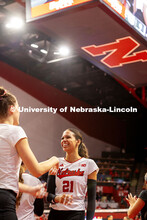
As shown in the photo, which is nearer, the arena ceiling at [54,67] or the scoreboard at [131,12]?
the scoreboard at [131,12]

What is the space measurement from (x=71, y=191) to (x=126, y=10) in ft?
6.66

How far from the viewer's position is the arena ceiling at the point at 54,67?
6.87 m

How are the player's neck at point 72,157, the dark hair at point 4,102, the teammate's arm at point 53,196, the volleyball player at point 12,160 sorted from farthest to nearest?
the player's neck at point 72,157
the teammate's arm at point 53,196
the dark hair at point 4,102
the volleyball player at point 12,160

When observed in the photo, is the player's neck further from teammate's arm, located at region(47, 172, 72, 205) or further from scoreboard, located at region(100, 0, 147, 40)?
scoreboard, located at region(100, 0, 147, 40)

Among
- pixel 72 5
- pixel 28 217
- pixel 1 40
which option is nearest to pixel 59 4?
pixel 72 5

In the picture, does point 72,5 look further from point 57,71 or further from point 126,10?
point 57,71

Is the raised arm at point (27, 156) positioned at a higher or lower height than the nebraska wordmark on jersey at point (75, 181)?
higher

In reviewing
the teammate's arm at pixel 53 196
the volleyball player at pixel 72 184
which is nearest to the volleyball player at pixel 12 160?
the teammate's arm at pixel 53 196

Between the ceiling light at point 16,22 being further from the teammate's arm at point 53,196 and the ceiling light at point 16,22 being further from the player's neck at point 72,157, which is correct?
the teammate's arm at point 53,196

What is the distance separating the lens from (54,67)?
10.0m

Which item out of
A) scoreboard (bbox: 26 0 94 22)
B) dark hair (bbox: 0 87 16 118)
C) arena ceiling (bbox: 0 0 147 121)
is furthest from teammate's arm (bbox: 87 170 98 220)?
arena ceiling (bbox: 0 0 147 121)

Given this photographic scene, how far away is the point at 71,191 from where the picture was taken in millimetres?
2559

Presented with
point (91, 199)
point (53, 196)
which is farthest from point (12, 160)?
point (91, 199)

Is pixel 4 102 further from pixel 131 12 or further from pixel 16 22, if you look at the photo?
pixel 16 22
